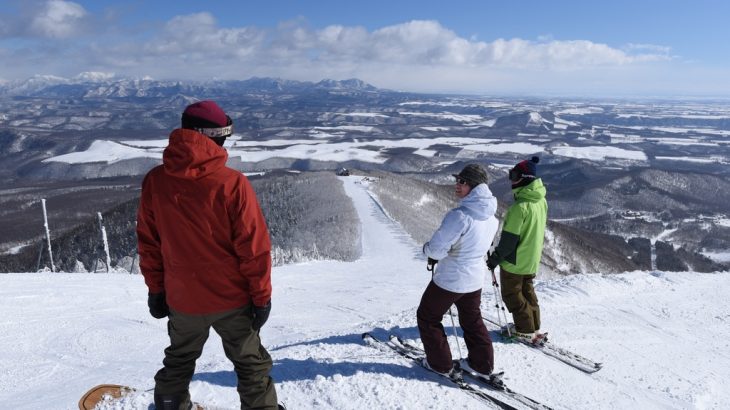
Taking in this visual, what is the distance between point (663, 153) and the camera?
18988cm

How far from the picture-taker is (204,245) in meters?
3.54

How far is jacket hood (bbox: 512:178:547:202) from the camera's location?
251 inches

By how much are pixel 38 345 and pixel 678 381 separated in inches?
386

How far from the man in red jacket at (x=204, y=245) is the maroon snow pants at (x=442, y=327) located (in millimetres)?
2090

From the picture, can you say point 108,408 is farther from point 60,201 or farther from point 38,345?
point 60,201

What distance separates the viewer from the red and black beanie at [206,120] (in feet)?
11.6

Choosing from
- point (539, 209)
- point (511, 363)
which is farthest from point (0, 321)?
point (539, 209)

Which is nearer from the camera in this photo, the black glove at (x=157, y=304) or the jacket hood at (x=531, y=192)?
the black glove at (x=157, y=304)

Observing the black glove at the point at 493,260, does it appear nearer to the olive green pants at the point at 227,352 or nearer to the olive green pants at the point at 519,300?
the olive green pants at the point at 519,300

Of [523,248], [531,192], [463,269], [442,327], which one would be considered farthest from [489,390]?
[531,192]

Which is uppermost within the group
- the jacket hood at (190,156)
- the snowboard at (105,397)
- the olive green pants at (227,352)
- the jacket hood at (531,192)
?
the jacket hood at (190,156)

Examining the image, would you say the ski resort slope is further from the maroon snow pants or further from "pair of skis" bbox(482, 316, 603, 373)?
the maroon snow pants

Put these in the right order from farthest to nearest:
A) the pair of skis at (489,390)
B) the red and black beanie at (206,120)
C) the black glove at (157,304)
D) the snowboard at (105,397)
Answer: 1. the pair of skis at (489,390)
2. the snowboard at (105,397)
3. the black glove at (157,304)
4. the red and black beanie at (206,120)

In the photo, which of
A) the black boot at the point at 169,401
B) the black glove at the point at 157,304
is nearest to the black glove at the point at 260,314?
the black glove at the point at 157,304
